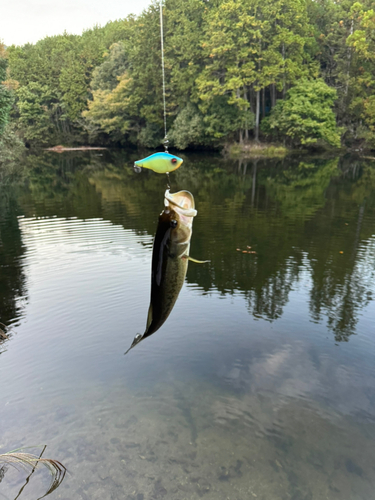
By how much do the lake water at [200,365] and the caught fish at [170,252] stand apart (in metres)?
4.11

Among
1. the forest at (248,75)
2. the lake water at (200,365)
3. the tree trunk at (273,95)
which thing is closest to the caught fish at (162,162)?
the lake water at (200,365)

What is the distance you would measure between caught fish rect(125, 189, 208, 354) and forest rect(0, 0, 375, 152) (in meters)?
40.7

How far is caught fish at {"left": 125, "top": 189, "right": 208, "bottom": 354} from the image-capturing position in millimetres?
2211

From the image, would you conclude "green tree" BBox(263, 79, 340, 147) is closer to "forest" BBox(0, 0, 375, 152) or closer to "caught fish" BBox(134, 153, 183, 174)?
"forest" BBox(0, 0, 375, 152)

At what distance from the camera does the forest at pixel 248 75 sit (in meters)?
40.1

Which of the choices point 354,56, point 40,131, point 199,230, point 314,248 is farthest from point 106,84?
point 314,248

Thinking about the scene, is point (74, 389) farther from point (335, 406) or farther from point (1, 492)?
point (335, 406)

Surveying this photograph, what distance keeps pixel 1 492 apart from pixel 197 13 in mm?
50173

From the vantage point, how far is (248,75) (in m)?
40.8

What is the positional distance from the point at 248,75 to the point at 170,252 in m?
43.0

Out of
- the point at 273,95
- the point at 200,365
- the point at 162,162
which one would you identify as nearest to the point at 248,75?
the point at 273,95

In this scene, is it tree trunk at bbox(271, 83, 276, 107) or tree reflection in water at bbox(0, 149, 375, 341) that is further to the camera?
tree trunk at bbox(271, 83, 276, 107)

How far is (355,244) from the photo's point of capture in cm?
1470

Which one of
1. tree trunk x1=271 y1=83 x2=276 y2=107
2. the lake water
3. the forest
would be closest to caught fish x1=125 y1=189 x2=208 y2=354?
the lake water
